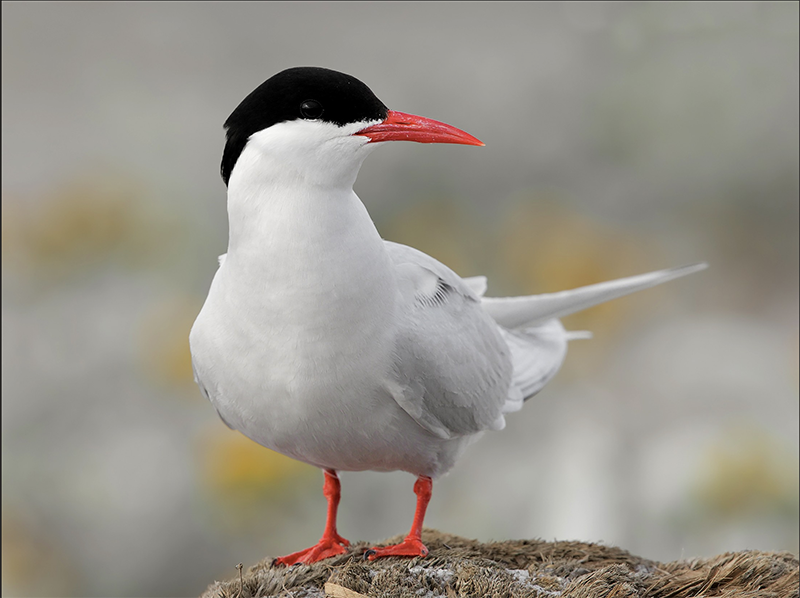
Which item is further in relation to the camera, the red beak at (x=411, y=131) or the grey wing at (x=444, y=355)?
the grey wing at (x=444, y=355)

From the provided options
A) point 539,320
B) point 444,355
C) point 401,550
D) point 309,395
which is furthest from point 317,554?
point 539,320

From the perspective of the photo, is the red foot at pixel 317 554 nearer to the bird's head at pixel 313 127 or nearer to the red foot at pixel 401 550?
the red foot at pixel 401 550

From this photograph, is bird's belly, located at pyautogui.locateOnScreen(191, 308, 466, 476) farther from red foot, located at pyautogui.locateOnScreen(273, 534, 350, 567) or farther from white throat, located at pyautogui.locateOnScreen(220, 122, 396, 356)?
red foot, located at pyautogui.locateOnScreen(273, 534, 350, 567)

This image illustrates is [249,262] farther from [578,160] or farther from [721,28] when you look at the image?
[721,28]

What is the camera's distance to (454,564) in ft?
6.97

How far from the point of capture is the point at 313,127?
1.96 metres

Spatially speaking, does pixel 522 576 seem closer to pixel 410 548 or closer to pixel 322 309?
pixel 410 548

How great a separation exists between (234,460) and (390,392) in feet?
9.24

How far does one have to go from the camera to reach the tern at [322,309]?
6.53ft

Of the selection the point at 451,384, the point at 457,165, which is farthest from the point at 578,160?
the point at 451,384

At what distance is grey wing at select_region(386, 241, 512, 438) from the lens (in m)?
2.19

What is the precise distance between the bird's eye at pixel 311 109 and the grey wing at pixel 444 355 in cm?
53

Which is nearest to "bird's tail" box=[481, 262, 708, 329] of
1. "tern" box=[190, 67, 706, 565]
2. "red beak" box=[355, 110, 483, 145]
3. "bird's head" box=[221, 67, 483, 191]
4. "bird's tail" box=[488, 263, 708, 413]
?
"bird's tail" box=[488, 263, 708, 413]

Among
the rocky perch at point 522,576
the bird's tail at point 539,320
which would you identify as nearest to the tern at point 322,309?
the rocky perch at point 522,576
